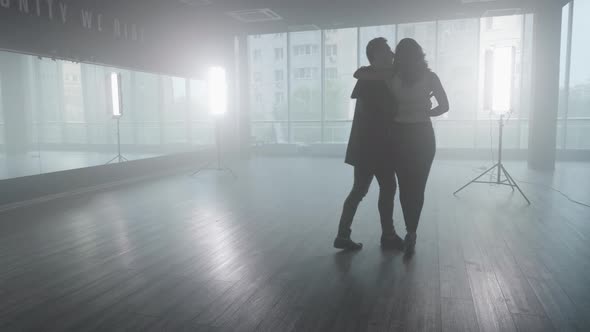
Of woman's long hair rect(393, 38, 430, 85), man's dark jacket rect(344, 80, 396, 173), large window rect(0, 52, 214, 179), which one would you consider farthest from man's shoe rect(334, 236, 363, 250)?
large window rect(0, 52, 214, 179)

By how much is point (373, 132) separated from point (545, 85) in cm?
712

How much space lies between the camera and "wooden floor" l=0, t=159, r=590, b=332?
206cm

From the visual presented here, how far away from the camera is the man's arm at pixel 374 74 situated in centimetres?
271

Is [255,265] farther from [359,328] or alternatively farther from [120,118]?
[120,118]

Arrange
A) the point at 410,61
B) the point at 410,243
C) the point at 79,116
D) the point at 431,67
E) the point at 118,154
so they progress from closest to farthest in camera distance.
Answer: the point at 410,61 → the point at 410,243 → the point at 79,116 → the point at 118,154 → the point at 431,67

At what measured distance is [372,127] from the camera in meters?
2.79

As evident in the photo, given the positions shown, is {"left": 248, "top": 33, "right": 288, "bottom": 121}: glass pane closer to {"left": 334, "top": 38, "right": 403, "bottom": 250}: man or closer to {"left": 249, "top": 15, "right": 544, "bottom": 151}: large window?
{"left": 249, "top": 15, "right": 544, "bottom": 151}: large window

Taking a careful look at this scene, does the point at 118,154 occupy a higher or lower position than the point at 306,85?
lower

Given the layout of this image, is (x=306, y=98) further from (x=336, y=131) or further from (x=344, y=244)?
(x=344, y=244)

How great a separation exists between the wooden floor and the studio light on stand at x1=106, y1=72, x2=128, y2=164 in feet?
6.63

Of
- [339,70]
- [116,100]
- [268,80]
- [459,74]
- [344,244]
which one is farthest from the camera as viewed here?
[268,80]

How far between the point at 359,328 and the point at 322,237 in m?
1.60

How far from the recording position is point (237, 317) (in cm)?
207

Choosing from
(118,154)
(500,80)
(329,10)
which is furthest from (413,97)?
(329,10)
